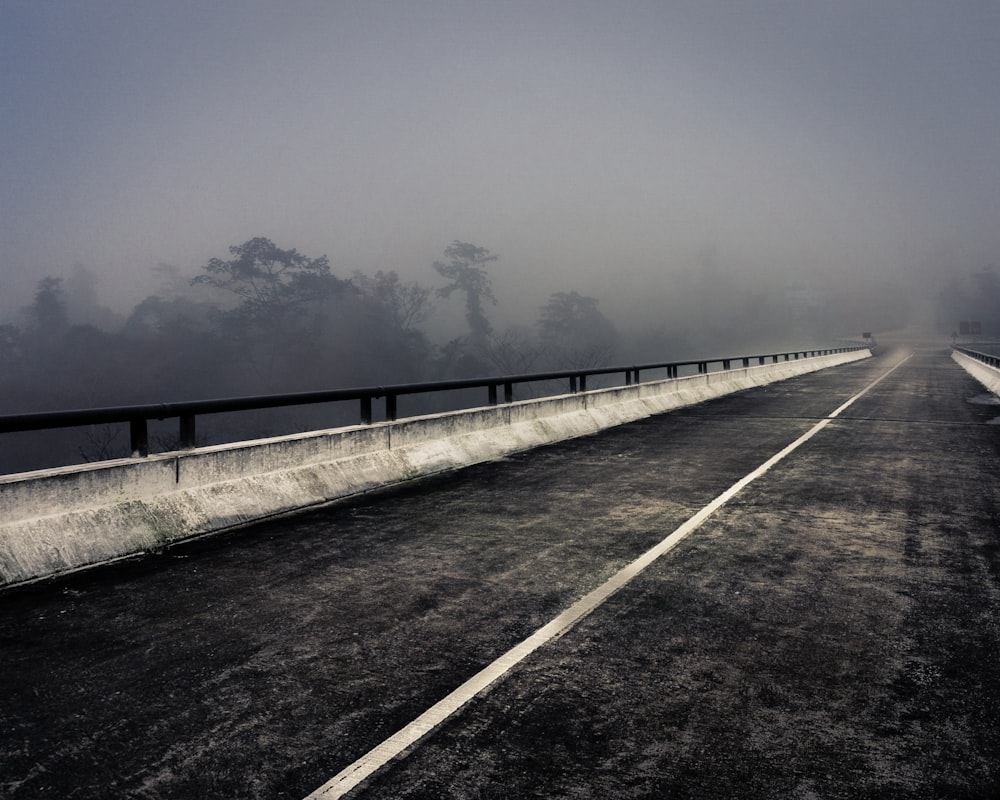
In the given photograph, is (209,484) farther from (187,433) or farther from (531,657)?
(531,657)

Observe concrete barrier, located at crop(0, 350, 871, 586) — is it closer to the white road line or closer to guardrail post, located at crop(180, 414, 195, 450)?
guardrail post, located at crop(180, 414, 195, 450)

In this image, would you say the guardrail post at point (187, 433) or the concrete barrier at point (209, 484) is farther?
the guardrail post at point (187, 433)

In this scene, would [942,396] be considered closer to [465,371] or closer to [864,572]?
[864,572]

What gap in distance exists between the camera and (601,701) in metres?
4.16

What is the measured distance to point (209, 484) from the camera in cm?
879

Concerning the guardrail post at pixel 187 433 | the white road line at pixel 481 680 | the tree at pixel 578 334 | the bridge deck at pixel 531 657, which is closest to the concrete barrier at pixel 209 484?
the guardrail post at pixel 187 433

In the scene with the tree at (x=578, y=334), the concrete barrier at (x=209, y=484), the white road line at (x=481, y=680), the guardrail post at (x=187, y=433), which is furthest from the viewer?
the tree at (x=578, y=334)

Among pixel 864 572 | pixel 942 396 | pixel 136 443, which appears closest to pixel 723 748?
pixel 864 572

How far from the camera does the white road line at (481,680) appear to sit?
3424mm

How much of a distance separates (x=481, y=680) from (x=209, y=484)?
17.5 ft

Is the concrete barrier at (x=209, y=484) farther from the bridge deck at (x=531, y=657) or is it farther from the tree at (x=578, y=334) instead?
the tree at (x=578, y=334)

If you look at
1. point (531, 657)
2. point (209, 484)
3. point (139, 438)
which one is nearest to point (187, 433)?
point (139, 438)

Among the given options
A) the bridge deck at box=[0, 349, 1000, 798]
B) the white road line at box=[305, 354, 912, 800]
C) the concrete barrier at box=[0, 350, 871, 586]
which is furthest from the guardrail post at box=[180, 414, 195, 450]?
the white road line at box=[305, 354, 912, 800]

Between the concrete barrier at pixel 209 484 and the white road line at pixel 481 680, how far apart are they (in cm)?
431
